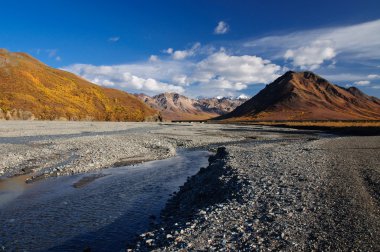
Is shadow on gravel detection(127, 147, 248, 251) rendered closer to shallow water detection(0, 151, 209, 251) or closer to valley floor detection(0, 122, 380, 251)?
valley floor detection(0, 122, 380, 251)

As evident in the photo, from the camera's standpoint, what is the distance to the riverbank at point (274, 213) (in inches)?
443

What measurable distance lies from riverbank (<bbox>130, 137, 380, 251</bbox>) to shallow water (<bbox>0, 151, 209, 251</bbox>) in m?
1.62

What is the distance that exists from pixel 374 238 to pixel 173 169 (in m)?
22.0

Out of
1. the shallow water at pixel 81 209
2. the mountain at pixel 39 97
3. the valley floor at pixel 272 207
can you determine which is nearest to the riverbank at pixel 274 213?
the valley floor at pixel 272 207

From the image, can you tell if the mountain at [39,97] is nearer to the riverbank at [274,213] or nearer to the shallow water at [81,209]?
the shallow water at [81,209]

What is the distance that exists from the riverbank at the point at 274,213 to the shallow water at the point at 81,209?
1619 millimetres

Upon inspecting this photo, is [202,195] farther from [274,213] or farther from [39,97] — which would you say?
[39,97]

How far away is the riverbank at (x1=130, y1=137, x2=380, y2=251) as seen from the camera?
36.9 ft

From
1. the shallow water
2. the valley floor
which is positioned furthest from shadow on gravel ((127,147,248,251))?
the shallow water

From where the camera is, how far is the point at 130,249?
1185 centimetres

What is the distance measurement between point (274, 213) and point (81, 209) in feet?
34.7

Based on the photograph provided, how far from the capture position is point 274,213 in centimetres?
1410

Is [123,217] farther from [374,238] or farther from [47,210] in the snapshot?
[374,238]

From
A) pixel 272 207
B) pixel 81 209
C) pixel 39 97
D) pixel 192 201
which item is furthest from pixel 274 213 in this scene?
pixel 39 97
